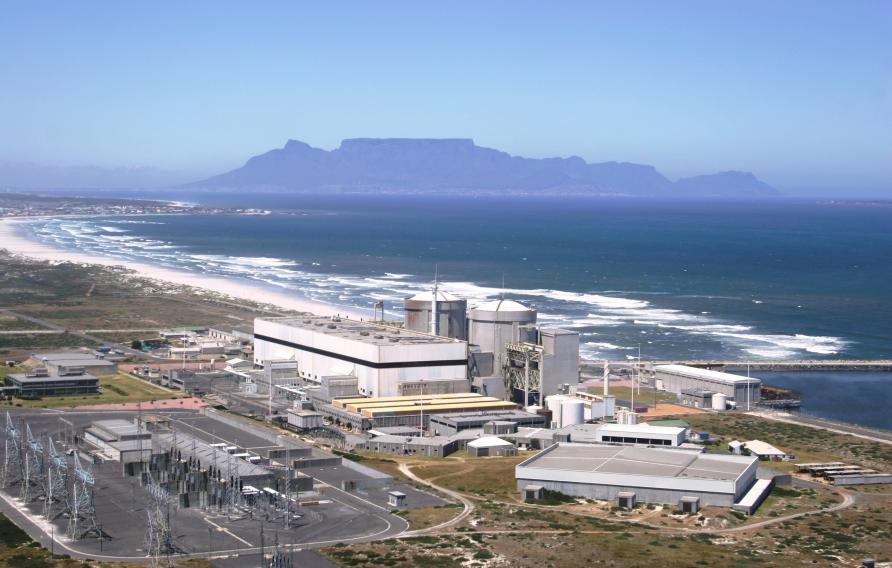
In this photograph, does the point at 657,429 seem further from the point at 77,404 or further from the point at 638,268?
the point at 638,268

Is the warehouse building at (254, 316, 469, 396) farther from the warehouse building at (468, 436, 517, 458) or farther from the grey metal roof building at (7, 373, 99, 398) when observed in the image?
the grey metal roof building at (7, 373, 99, 398)


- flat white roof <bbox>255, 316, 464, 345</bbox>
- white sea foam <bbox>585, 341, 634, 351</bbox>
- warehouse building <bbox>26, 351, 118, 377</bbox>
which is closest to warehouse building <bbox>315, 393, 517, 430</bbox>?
flat white roof <bbox>255, 316, 464, 345</bbox>

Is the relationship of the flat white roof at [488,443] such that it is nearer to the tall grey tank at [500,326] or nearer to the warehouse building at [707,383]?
the tall grey tank at [500,326]

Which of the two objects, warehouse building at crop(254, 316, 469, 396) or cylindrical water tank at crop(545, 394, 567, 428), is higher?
warehouse building at crop(254, 316, 469, 396)

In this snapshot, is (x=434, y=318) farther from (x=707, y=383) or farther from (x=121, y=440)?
(x=121, y=440)

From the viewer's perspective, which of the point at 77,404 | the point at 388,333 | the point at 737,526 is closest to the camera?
the point at 737,526

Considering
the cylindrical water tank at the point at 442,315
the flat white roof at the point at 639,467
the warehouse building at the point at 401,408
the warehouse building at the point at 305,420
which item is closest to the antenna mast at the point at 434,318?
the cylindrical water tank at the point at 442,315

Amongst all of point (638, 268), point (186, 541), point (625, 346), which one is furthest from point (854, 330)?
point (186, 541)

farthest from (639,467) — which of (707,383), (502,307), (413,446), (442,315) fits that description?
(442,315)
